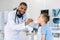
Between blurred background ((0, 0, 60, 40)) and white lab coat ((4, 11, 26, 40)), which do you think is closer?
white lab coat ((4, 11, 26, 40))

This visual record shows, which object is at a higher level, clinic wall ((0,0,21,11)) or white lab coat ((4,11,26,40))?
clinic wall ((0,0,21,11))

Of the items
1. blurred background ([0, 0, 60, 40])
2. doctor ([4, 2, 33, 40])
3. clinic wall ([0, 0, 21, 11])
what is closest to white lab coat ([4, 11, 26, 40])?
doctor ([4, 2, 33, 40])

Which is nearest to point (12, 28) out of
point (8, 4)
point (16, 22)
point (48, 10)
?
point (16, 22)

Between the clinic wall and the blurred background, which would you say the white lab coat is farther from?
the clinic wall

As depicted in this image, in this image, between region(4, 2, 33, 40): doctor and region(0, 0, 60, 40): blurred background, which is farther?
region(0, 0, 60, 40): blurred background

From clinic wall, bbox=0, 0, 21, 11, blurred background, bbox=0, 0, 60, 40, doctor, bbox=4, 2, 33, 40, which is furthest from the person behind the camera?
clinic wall, bbox=0, 0, 21, 11

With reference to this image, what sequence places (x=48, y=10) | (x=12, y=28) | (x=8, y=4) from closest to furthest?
(x=12, y=28), (x=48, y=10), (x=8, y=4)

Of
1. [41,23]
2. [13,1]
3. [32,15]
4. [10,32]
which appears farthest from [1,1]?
→ [41,23]

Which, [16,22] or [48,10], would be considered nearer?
[16,22]

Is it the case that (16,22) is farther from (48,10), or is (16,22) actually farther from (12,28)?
(48,10)

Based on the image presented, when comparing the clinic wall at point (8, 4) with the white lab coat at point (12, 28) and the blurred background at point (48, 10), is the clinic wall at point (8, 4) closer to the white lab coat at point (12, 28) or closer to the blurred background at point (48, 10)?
the blurred background at point (48, 10)

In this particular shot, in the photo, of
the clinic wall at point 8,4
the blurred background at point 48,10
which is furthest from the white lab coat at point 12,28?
the clinic wall at point 8,4

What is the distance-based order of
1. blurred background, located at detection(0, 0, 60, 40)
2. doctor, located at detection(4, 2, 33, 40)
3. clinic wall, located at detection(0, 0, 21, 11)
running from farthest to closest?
clinic wall, located at detection(0, 0, 21, 11), blurred background, located at detection(0, 0, 60, 40), doctor, located at detection(4, 2, 33, 40)

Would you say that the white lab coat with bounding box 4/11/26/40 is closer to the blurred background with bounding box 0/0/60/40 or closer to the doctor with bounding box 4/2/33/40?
the doctor with bounding box 4/2/33/40
